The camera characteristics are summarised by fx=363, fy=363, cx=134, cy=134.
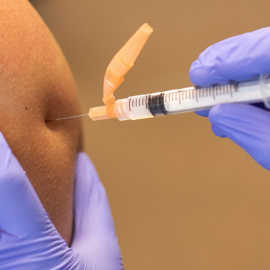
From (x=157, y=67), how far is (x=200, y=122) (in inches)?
14.5

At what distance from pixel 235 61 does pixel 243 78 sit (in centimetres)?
5

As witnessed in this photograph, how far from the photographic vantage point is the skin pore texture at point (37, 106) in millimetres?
918

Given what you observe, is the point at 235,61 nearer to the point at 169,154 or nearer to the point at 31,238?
the point at 31,238

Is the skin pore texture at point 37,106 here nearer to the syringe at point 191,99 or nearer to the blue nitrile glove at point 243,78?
the syringe at point 191,99

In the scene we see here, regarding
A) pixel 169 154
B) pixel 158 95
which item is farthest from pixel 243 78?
pixel 169 154

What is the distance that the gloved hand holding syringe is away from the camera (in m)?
0.94

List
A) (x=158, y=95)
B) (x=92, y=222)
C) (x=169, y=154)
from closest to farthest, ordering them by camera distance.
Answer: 1. (x=158, y=95)
2. (x=92, y=222)
3. (x=169, y=154)

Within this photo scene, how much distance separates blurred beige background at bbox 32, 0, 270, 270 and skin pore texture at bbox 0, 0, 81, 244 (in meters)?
0.80

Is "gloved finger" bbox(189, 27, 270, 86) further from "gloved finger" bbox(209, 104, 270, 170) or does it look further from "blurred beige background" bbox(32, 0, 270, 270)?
"blurred beige background" bbox(32, 0, 270, 270)

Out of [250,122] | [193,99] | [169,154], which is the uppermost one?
[169,154]

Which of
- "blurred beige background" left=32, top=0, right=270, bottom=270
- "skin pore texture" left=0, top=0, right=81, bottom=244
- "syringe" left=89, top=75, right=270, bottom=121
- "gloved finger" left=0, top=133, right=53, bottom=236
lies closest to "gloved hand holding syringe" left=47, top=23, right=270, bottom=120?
"syringe" left=89, top=75, right=270, bottom=121

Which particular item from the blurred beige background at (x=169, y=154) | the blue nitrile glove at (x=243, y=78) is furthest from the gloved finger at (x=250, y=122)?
the blurred beige background at (x=169, y=154)

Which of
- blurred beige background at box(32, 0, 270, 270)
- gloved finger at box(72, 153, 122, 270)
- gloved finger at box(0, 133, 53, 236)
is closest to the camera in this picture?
gloved finger at box(0, 133, 53, 236)

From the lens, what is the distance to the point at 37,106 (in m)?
0.98
